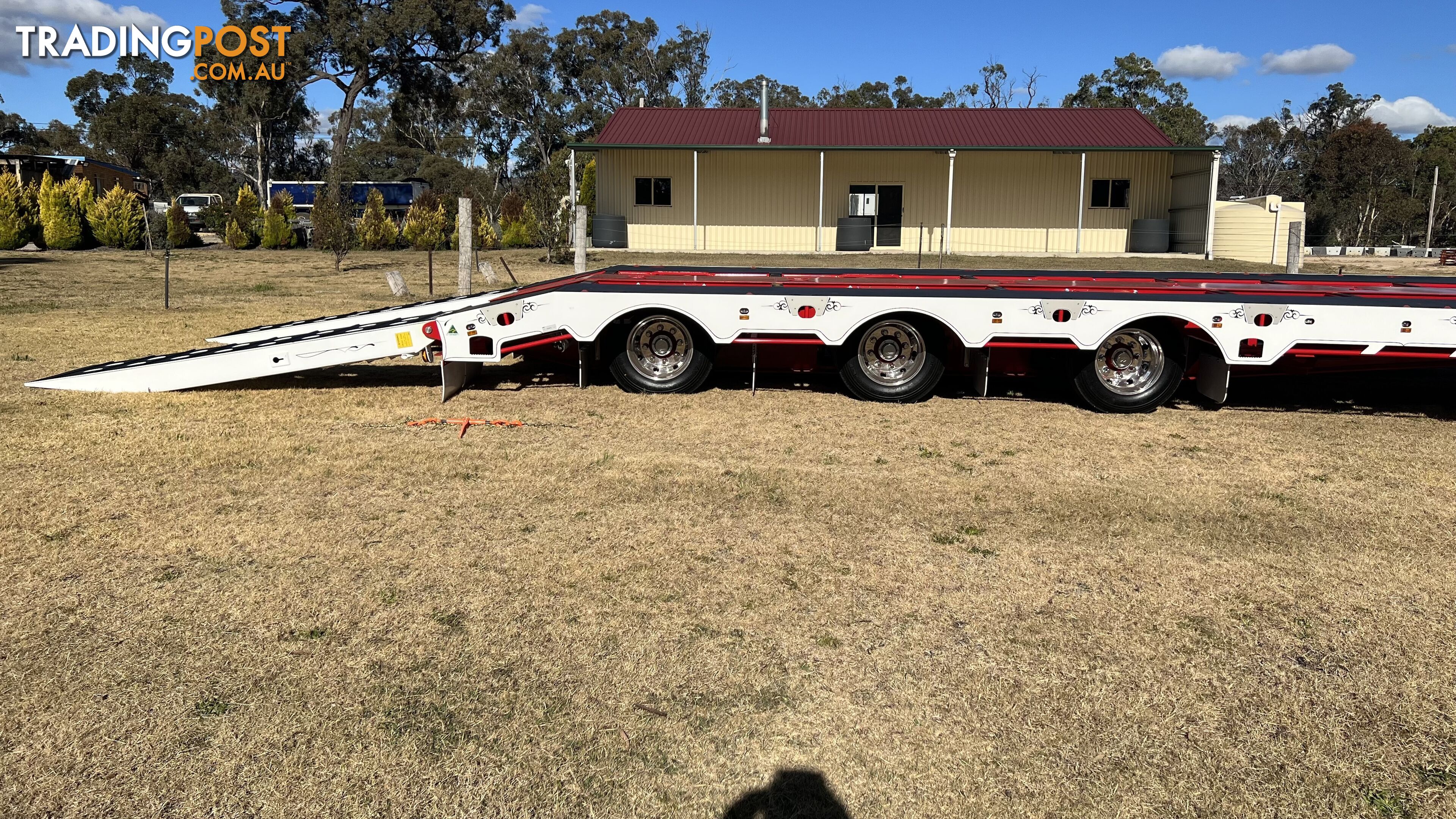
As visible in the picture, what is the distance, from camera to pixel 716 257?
28.1 meters

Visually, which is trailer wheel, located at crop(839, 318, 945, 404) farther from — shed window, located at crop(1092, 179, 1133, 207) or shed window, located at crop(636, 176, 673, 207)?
shed window, located at crop(1092, 179, 1133, 207)

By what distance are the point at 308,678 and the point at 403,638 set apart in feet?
1.35

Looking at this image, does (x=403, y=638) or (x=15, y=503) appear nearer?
(x=403, y=638)

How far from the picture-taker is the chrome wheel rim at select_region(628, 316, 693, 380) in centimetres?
871

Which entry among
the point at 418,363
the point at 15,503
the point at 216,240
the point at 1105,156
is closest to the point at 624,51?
the point at 216,240

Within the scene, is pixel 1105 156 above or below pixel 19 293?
above

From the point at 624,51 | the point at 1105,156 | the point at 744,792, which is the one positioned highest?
the point at 624,51

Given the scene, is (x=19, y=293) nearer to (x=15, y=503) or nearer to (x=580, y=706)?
(x=15, y=503)

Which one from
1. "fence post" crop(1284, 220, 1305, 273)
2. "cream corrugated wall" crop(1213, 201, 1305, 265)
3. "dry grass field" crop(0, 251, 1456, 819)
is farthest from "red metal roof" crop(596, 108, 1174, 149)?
"dry grass field" crop(0, 251, 1456, 819)

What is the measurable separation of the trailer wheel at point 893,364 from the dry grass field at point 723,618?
2.24 feet

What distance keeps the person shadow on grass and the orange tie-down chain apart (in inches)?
192

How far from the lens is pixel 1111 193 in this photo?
101 ft

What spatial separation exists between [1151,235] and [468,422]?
88.5 feet

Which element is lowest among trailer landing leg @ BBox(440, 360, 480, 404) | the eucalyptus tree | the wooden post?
trailer landing leg @ BBox(440, 360, 480, 404)
